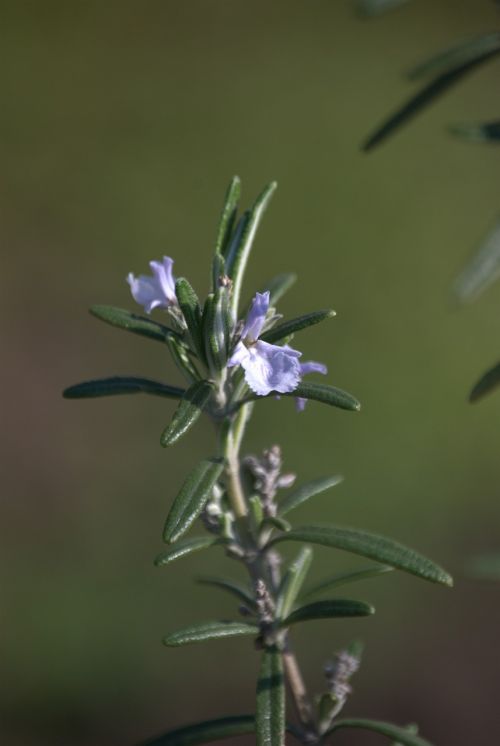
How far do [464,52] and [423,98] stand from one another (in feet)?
0.33

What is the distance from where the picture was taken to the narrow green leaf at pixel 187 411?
0.95 meters

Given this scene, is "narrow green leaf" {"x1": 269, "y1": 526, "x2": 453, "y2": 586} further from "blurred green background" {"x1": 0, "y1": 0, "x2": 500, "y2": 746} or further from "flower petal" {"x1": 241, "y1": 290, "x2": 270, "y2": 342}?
"blurred green background" {"x1": 0, "y1": 0, "x2": 500, "y2": 746}

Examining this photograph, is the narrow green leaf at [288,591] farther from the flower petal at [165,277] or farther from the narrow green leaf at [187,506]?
the flower petal at [165,277]

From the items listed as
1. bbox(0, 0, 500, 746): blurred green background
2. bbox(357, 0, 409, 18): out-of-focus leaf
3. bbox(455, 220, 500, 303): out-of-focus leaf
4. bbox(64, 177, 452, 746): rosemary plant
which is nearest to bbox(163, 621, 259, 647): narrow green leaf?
bbox(64, 177, 452, 746): rosemary plant

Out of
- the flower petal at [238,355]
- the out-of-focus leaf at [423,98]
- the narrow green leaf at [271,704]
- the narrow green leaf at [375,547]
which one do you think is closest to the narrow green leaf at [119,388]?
the flower petal at [238,355]

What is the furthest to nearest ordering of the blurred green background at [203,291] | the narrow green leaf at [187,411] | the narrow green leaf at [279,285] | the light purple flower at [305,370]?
1. the blurred green background at [203,291]
2. the narrow green leaf at [279,285]
3. the light purple flower at [305,370]
4. the narrow green leaf at [187,411]

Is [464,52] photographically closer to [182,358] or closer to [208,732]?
[182,358]

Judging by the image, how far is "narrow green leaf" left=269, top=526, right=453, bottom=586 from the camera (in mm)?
960

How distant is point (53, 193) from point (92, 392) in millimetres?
3777

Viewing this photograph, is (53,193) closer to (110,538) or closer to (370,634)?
(110,538)

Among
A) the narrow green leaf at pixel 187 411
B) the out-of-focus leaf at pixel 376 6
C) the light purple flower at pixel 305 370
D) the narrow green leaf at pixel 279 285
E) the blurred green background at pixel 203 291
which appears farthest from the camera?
the blurred green background at pixel 203 291

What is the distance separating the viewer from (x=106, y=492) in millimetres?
3664

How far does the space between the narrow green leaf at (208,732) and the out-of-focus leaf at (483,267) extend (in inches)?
24.3

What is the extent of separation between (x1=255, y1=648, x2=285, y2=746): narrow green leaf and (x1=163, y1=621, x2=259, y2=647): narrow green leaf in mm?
40
